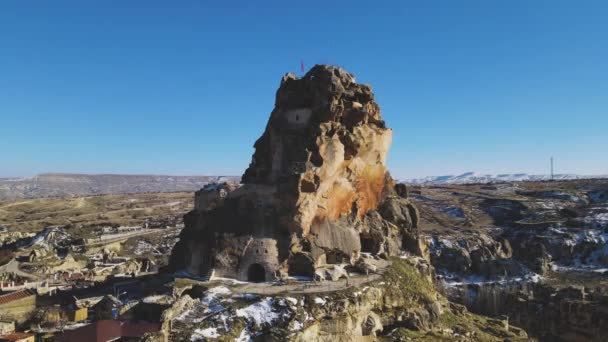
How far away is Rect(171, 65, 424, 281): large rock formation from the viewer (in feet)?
122

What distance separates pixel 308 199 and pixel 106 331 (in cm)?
1743

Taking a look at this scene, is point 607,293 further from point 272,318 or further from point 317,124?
point 272,318

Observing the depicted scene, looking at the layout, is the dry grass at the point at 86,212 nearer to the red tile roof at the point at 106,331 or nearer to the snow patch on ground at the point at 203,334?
the red tile roof at the point at 106,331

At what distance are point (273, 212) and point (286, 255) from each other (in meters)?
3.48

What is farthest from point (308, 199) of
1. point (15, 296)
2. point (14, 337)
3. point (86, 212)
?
point (86, 212)

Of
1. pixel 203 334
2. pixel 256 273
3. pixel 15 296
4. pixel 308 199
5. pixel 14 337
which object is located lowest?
pixel 15 296

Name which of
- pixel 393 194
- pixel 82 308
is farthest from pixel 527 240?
pixel 82 308

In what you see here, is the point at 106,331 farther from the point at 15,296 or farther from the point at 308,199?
the point at 308,199

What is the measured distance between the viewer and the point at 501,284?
72312mm

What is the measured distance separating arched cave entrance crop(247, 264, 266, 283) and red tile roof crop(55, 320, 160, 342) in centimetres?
1075

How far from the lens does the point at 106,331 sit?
25.7m

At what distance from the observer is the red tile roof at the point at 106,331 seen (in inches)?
995

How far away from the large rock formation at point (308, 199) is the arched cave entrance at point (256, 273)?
0.24ft

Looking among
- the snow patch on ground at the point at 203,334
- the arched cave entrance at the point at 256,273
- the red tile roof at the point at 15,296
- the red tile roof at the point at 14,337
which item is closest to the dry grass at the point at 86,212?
the red tile roof at the point at 15,296
